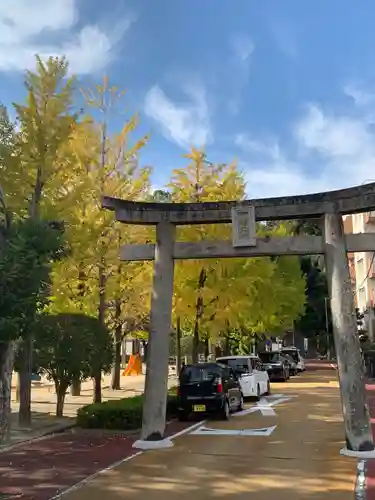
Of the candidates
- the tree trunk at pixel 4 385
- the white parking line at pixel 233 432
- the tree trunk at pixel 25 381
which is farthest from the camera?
the tree trunk at pixel 25 381

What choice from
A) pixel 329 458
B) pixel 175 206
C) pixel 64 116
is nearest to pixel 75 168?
pixel 64 116

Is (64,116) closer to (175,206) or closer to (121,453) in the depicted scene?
(175,206)

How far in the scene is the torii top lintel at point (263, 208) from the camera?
11.6m

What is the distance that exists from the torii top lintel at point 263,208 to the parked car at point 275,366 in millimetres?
21340

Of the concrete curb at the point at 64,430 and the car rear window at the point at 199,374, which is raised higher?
the car rear window at the point at 199,374

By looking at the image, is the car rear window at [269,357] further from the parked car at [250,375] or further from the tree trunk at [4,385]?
the tree trunk at [4,385]

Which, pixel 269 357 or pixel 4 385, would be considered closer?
pixel 4 385

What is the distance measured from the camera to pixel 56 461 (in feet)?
32.8

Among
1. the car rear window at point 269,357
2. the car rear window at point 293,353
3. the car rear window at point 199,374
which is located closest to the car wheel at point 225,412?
the car rear window at point 199,374

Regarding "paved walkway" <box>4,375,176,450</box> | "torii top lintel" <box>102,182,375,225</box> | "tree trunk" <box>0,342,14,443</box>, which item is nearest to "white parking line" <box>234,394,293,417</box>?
"paved walkway" <box>4,375,176,450</box>

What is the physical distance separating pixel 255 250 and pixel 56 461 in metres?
5.76

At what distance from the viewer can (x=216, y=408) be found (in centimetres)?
1519

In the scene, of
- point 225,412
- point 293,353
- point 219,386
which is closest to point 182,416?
point 225,412

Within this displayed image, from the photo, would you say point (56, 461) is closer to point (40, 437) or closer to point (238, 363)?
point (40, 437)
